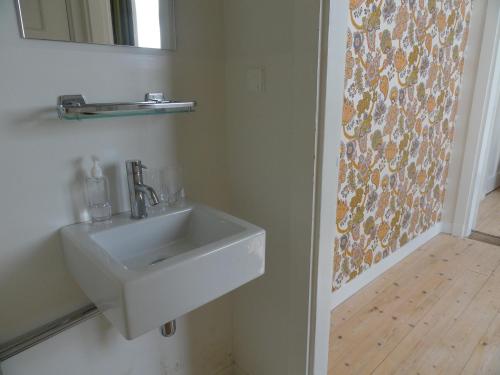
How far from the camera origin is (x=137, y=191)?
109 cm

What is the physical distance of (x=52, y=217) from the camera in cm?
101

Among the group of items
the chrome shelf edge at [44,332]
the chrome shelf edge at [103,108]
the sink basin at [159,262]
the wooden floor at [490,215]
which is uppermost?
the chrome shelf edge at [103,108]

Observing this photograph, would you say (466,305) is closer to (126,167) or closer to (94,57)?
(126,167)

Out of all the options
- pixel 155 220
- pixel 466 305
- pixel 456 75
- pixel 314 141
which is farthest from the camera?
pixel 456 75

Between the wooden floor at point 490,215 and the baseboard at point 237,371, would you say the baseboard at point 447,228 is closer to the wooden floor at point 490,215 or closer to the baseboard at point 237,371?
the wooden floor at point 490,215

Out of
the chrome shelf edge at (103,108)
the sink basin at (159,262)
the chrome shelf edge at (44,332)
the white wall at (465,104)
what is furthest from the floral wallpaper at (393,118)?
the chrome shelf edge at (44,332)

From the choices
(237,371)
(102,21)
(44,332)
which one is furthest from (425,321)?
(102,21)

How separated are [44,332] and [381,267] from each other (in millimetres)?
2056

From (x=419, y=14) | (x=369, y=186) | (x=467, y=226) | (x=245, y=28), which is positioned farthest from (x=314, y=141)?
(x=467, y=226)

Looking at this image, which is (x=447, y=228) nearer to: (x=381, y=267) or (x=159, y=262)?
(x=381, y=267)

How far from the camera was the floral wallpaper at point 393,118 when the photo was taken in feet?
6.11

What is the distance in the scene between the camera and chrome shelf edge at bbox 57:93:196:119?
0.91 m

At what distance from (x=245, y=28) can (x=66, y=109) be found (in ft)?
2.09

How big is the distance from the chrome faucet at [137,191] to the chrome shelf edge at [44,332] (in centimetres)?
33
